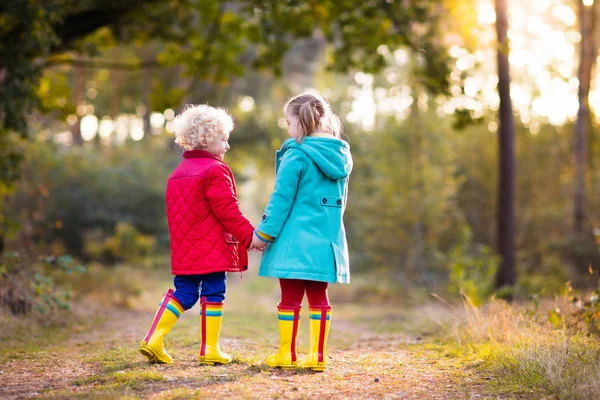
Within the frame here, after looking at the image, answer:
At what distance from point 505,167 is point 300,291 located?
7623 mm

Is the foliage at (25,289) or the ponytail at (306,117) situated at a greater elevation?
the ponytail at (306,117)

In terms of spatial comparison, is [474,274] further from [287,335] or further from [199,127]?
[199,127]

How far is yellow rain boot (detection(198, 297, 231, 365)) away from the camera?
4.90 meters

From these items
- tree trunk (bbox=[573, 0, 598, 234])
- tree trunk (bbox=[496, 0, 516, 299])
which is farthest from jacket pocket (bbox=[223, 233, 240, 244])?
tree trunk (bbox=[573, 0, 598, 234])

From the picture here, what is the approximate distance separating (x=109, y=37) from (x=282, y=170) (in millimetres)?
9372

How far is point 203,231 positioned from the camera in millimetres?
4895

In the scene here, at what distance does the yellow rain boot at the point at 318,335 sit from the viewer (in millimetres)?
4831

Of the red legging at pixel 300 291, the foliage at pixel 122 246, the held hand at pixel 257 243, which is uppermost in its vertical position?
the held hand at pixel 257 243

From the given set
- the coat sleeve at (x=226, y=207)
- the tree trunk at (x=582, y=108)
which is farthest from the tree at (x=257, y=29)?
the coat sleeve at (x=226, y=207)

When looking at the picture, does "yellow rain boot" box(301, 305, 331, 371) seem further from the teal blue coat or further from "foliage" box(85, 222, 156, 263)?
"foliage" box(85, 222, 156, 263)

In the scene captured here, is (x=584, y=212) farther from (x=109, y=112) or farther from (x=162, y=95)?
(x=109, y=112)

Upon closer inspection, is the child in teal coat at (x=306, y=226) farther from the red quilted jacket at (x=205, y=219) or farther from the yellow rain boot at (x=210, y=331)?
the yellow rain boot at (x=210, y=331)

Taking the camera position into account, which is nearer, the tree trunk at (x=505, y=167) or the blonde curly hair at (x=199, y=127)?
the blonde curly hair at (x=199, y=127)

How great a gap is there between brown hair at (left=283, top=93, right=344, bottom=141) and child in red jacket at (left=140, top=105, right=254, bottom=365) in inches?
20.9
